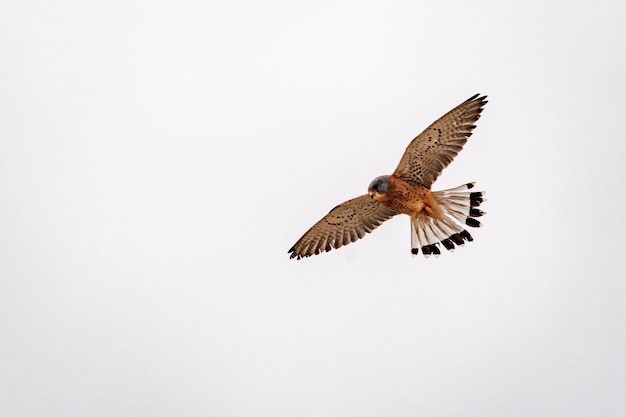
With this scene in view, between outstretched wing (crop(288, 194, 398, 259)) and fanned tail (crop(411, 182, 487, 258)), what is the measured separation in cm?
62

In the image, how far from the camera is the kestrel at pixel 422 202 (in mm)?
13703

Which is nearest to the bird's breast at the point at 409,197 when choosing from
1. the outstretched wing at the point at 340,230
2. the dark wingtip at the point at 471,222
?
the dark wingtip at the point at 471,222

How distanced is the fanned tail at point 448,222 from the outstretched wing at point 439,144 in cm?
41

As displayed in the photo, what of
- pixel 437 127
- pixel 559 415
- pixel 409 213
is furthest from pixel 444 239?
pixel 559 415

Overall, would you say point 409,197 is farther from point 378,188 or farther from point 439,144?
point 439,144

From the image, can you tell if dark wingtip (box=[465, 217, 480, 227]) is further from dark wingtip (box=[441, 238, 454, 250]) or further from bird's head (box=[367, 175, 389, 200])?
bird's head (box=[367, 175, 389, 200])

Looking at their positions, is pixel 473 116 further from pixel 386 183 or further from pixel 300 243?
pixel 300 243

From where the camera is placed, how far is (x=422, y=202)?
46.7ft

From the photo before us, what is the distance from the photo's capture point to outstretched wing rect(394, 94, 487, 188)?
1354 centimetres

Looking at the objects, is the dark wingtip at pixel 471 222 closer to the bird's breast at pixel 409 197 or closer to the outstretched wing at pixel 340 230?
the bird's breast at pixel 409 197

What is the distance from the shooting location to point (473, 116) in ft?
44.7

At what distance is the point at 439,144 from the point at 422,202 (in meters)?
1.00

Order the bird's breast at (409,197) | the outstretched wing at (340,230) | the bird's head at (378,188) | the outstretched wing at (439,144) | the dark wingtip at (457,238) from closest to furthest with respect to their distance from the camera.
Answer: the outstretched wing at (439,144)
the bird's head at (378,188)
the bird's breast at (409,197)
the dark wingtip at (457,238)
the outstretched wing at (340,230)

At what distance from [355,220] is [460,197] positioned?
6.20ft
